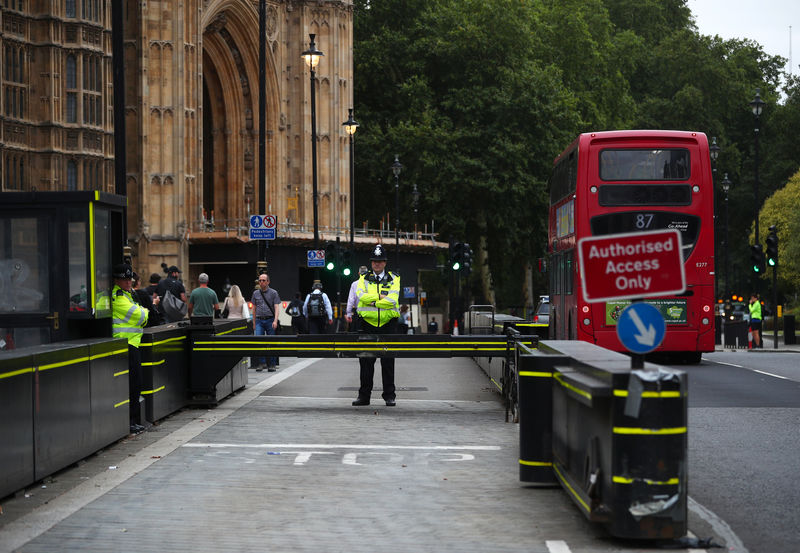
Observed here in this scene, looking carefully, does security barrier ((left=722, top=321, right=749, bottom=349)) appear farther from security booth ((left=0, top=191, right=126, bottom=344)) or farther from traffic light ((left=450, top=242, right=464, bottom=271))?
security booth ((left=0, top=191, right=126, bottom=344))

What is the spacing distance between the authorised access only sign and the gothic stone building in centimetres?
3566

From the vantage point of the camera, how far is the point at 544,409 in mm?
9055

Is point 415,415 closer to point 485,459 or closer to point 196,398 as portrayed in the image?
point 196,398

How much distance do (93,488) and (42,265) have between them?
127 inches

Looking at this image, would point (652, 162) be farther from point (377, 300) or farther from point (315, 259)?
point (315, 259)

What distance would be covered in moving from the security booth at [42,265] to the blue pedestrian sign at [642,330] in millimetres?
6254

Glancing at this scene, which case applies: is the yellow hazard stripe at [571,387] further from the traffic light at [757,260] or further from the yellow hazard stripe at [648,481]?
the traffic light at [757,260]

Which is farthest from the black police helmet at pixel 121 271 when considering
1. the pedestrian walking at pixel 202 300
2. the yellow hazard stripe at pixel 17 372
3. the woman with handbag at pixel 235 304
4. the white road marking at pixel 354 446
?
the woman with handbag at pixel 235 304

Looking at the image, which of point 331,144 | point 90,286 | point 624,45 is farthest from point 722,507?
point 624,45

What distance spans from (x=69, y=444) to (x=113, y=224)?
3402mm

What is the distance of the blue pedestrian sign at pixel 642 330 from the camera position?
727 centimetres

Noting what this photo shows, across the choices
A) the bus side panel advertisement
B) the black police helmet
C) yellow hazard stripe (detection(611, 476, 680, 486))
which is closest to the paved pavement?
yellow hazard stripe (detection(611, 476, 680, 486))

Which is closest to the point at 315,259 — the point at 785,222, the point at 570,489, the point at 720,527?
the point at 570,489

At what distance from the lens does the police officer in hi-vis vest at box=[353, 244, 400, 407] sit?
15.4 m
